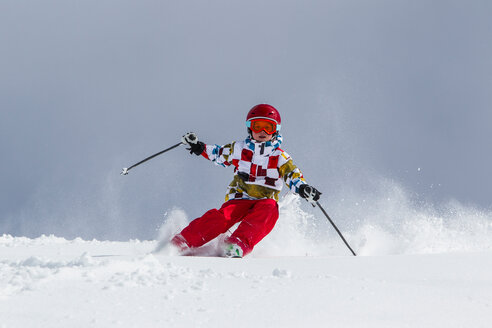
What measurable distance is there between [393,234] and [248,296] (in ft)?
13.2

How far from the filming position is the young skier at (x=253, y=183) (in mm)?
4934

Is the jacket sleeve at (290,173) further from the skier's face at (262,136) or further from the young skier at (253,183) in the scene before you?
the skier's face at (262,136)

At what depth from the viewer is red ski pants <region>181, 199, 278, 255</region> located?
4844mm

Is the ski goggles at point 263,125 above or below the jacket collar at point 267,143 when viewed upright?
above

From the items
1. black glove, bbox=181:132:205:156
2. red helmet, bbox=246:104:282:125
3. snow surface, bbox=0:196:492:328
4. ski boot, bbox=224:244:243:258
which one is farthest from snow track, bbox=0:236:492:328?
black glove, bbox=181:132:205:156

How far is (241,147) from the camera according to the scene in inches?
220

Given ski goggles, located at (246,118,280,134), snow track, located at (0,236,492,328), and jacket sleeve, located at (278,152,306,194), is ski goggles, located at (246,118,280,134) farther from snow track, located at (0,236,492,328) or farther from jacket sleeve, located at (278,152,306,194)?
snow track, located at (0,236,492,328)

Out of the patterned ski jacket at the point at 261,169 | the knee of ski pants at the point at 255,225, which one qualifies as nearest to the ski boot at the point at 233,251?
the knee of ski pants at the point at 255,225

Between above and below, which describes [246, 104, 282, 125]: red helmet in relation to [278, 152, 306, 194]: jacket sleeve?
above

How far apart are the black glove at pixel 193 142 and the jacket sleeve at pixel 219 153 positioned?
0.19ft

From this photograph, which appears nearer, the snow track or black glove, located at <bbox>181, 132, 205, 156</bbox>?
the snow track

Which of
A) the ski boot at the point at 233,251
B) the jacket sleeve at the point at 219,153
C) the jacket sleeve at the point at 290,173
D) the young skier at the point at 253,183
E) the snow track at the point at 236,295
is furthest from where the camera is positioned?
the jacket sleeve at the point at 219,153

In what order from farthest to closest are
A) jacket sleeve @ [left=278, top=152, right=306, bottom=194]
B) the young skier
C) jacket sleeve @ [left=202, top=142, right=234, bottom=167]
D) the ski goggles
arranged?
jacket sleeve @ [left=202, top=142, right=234, bottom=167], the ski goggles, jacket sleeve @ [left=278, top=152, right=306, bottom=194], the young skier

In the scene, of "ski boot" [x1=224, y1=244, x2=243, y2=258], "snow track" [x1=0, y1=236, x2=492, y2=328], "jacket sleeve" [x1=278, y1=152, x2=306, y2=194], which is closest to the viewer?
"snow track" [x1=0, y1=236, x2=492, y2=328]
